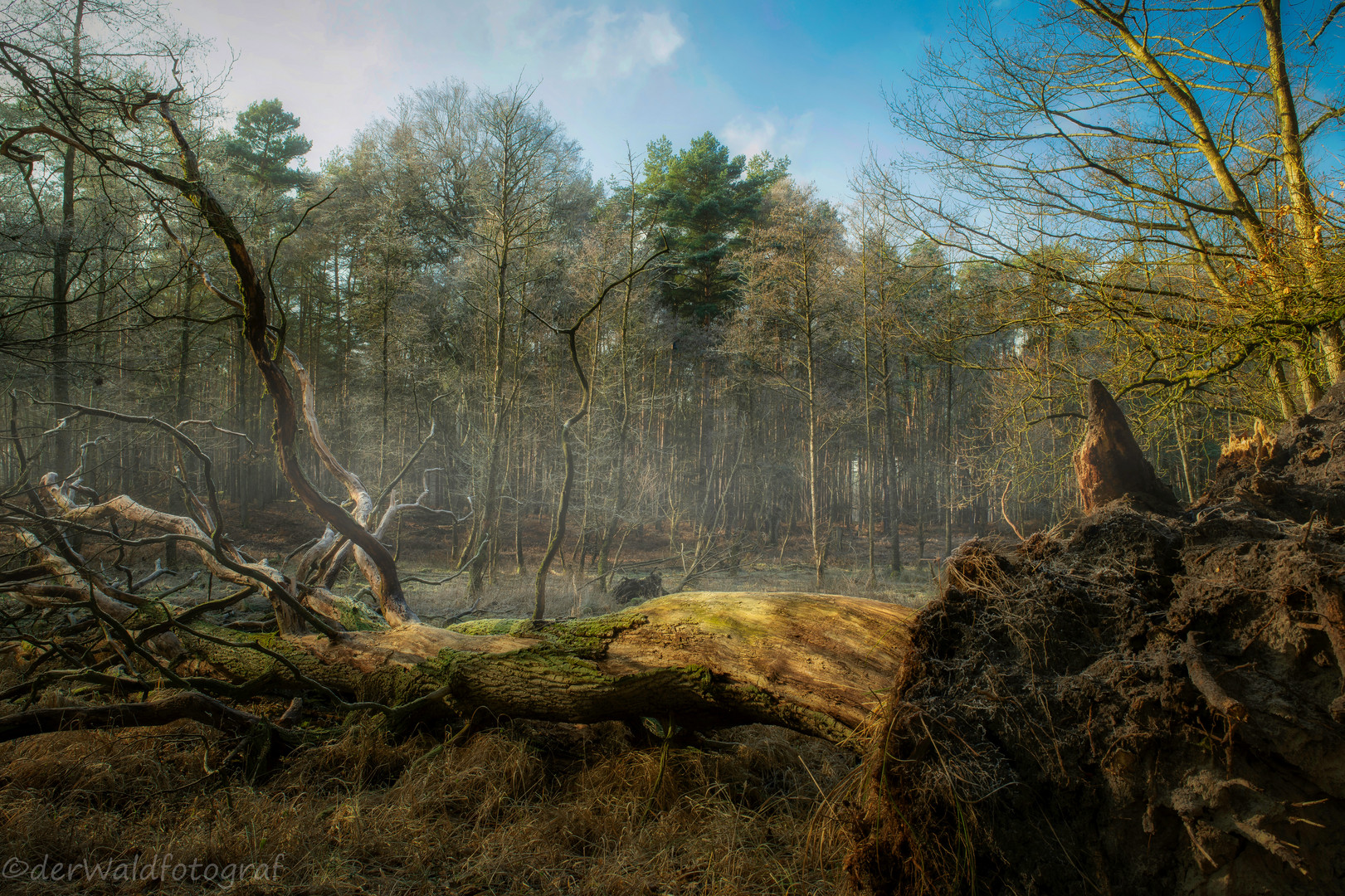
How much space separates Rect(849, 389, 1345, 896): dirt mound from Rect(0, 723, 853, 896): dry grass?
0.71 metres

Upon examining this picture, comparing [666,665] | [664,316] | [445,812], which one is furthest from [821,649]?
[664,316]

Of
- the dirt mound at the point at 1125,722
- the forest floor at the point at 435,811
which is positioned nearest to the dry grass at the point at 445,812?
the forest floor at the point at 435,811

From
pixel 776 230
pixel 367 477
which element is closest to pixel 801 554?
pixel 776 230

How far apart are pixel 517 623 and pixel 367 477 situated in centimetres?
1793

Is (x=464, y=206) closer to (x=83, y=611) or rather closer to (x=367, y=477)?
(x=367, y=477)

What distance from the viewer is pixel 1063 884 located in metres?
1.96

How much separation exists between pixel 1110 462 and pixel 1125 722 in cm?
207

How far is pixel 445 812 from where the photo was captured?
3.02 metres

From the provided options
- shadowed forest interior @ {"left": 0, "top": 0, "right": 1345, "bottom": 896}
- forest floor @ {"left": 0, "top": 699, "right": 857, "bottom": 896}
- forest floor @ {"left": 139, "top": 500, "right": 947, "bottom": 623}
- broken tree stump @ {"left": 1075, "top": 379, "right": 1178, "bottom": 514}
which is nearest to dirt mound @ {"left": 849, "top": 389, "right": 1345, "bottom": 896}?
shadowed forest interior @ {"left": 0, "top": 0, "right": 1345, "bottom": 896}

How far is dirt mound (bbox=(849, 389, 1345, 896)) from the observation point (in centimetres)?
176

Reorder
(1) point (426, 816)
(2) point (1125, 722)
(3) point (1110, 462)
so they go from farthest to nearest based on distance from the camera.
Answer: (3) point (1110, 462) < (1) point (426, 816) < (2) point (1125, 722)

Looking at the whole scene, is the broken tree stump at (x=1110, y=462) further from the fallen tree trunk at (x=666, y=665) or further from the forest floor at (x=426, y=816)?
the forest floor at (x=426, y=816)

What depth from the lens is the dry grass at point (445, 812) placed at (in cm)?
249

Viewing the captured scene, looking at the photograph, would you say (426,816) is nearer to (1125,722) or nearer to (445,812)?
(445,812)
